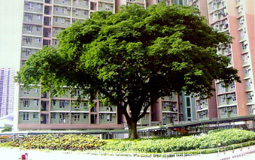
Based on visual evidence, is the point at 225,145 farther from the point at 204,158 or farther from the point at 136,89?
the point at 136,89

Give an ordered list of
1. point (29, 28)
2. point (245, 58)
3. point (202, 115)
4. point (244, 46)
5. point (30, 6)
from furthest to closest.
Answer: point (202, 115), point (30, 6), point (29, 28), point (244, 46), point (245, 58)

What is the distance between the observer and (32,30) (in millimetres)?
49844

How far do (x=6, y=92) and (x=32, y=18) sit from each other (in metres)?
46.8

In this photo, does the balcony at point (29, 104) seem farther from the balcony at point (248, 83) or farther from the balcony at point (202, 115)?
the balcony at point (248, 83)

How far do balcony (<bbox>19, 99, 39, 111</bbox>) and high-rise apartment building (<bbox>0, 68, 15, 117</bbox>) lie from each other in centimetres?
4628

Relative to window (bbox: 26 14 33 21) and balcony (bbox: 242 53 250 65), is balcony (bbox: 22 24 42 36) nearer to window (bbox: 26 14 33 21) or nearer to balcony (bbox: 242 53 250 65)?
window (bbox: 26 14 33 21)

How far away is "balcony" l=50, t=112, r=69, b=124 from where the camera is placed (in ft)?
157

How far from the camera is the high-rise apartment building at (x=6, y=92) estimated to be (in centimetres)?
8869

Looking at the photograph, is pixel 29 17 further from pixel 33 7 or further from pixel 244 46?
pixel 244 46

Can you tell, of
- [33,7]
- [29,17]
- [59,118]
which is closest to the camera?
[59,118]

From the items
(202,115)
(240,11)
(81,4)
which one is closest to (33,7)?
(81,4)

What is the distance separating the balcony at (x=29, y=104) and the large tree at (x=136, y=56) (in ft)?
65.2

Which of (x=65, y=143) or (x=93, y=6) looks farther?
(x=93, y=6)

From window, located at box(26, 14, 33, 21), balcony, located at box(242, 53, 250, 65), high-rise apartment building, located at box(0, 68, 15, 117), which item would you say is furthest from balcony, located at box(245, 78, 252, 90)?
high-rise apartment building, located at box(0, 68, 15, 117)
